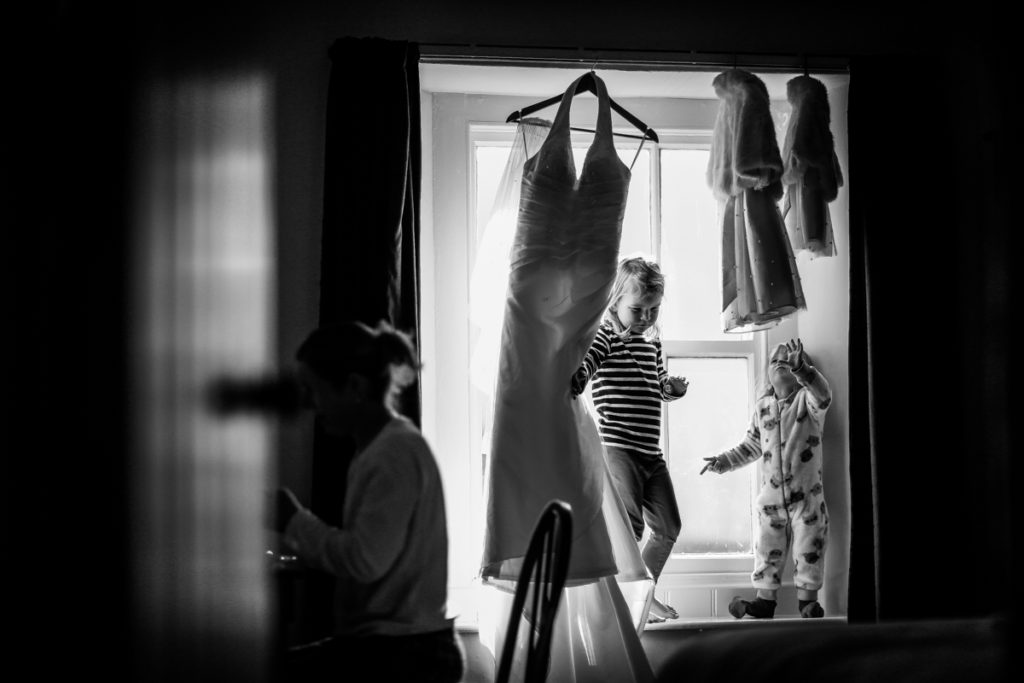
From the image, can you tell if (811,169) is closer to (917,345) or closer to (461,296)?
(917,345)

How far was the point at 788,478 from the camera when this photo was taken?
2.40 meters

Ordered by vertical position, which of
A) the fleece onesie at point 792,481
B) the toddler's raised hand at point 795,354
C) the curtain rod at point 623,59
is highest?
the curtain rod at point 623,59

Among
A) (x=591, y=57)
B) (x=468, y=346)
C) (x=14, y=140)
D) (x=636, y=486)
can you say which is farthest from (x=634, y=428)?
(x=14, y=140)

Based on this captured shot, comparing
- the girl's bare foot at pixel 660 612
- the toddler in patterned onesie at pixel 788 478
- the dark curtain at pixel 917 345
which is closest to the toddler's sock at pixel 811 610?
the toddler in patterned onesie at pixel 788 478

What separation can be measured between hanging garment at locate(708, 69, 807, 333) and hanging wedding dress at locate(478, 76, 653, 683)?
0.33m

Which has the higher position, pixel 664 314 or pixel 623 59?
pixel 623 59

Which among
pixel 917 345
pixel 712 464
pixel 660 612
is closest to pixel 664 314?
pixel 712 464

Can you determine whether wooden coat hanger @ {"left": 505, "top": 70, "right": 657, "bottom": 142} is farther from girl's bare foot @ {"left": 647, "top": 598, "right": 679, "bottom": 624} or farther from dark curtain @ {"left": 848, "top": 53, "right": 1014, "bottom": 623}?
girl's bare foot @ {"left": 647, "top": 598, "right": 679, "bottom": 624}

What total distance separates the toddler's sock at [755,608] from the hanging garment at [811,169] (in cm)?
92

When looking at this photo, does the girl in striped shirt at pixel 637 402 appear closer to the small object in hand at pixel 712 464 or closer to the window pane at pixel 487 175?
the small object in hand at pixel 712 464

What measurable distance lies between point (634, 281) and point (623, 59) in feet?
1.81

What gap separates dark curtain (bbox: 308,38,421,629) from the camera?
6.72 feet

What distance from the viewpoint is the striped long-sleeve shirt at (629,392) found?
7.45 ft

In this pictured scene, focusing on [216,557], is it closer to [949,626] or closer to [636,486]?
[949,626]
